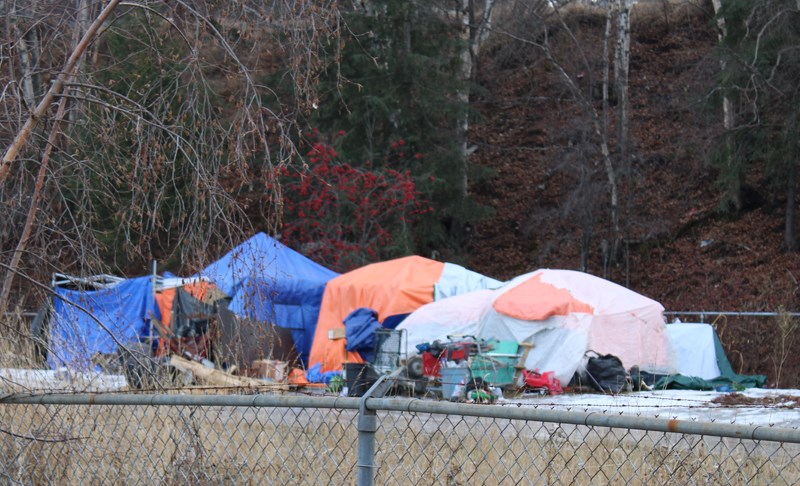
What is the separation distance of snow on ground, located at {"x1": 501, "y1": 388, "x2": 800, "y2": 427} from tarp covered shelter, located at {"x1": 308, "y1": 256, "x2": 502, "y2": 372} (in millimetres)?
4343

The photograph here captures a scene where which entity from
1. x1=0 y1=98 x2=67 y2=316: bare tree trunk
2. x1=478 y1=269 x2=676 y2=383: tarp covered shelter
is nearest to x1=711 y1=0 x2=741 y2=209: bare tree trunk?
x1=478 y1=269 x2=676 y2=383: tarp covered shelter

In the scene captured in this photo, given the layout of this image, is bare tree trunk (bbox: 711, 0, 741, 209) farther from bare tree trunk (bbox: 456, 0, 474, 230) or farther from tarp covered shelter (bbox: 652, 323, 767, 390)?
tarp covered shelter (bbox: 652, 323, 767, 390)

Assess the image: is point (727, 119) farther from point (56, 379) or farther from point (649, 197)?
point (56, 379)

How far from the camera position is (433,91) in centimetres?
2619

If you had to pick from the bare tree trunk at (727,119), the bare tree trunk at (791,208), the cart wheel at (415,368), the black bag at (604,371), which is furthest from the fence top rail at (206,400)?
the bare tree trunk at (791,208)

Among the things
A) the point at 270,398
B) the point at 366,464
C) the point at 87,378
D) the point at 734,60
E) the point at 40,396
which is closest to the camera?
the point at 366,464

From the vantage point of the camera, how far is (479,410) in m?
3.07

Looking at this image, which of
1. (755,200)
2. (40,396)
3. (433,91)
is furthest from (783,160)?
(40,396)

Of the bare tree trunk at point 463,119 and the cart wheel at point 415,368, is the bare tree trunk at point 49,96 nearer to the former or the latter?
the cart wheel at point 415,368

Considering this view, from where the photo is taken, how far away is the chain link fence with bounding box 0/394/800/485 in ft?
10.4

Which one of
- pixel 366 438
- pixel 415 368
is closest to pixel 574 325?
pixel 415 368

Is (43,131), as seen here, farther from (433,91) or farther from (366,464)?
(433,91)

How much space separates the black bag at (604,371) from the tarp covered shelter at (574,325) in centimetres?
24

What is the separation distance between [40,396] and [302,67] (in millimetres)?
2362
